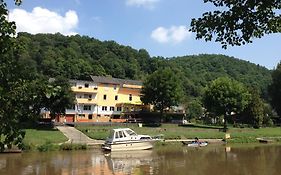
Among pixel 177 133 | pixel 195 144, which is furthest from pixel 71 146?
pixel 177 133

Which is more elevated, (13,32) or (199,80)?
(199,80)

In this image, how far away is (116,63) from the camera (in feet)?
452

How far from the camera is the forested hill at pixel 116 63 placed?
116 m

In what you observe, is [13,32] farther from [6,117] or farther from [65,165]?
[65,165]

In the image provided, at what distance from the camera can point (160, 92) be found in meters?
73.5

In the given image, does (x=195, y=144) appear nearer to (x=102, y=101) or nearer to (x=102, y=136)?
(x=102, y=136)

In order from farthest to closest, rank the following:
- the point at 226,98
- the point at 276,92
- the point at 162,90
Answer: the point at 276,92 → the point at 162,90 → the point at 226,98

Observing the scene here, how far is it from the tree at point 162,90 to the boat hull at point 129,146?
29.6 metres

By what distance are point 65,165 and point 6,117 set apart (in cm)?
2593

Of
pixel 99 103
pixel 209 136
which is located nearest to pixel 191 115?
pixel 99 103

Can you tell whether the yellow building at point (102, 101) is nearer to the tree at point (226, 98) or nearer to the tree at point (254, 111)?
the tree at point (226, 98)

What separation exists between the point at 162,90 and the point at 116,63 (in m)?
65.9

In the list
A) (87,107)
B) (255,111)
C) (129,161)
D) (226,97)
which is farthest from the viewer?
(87,107)

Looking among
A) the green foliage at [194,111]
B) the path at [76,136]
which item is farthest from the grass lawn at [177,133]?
the green foliage at [194,111]
